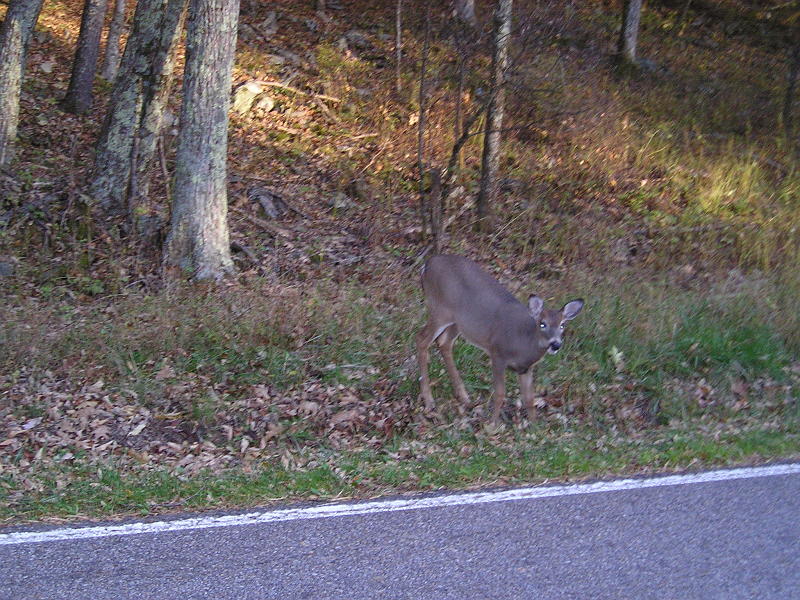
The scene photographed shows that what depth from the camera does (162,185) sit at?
12.9 metres

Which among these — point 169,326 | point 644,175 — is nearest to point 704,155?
point 644,175

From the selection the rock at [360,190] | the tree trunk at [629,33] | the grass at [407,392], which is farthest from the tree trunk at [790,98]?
the rock at [360,190]

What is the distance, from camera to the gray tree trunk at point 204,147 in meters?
9.89

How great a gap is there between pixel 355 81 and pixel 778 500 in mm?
12534

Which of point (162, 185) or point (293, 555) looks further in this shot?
point (162, 185)

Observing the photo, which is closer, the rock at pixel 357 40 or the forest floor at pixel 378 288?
the forest floor at pixel 378 288

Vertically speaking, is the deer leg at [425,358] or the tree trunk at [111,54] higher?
the tree trunk at [111,54]

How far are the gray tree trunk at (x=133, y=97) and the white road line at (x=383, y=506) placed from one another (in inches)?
287

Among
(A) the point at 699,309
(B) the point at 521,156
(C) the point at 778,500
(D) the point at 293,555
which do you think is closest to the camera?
(D) the point at 293,555

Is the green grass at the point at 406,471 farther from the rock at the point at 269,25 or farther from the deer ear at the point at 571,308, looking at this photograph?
the rock at the point at 269,25

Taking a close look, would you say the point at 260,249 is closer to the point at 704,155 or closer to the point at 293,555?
the point at 293,555

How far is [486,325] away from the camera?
7.82 meters

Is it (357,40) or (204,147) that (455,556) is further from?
(357,40)

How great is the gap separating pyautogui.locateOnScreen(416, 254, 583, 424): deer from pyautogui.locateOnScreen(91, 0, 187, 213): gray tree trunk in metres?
5.47
